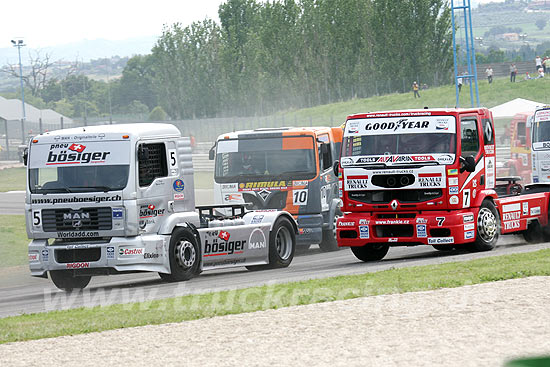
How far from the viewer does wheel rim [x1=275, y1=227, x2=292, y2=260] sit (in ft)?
58.1

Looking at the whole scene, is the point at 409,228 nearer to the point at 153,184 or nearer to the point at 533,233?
the point at 533,233

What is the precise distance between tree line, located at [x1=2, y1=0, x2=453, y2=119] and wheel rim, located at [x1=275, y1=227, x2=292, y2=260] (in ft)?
167

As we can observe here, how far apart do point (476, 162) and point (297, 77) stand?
7101 centimetres

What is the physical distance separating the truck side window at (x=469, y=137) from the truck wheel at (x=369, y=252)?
228 cm

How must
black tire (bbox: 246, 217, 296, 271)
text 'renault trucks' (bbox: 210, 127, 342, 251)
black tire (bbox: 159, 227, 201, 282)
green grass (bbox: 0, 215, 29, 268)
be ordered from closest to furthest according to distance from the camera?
1. black tire (bbox: 159, 227, 201, 282)
2. black tire (bbox: 246, 217, 296, 271)
3. text 'renault trucks' (bbox: 210, 127, 342, 251)
4. green grass (bbox: 0, 215, 29, 268)

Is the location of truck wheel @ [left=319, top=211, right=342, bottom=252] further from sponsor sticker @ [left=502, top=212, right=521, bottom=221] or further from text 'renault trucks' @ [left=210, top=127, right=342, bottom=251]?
sponsor sticker @ [left=502, top=212, right=521, bottom=221]

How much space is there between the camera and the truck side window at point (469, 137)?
16.2 m

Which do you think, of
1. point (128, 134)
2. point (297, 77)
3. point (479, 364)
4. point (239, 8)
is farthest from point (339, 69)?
point (479, 364)

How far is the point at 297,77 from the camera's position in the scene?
8681 centimetres

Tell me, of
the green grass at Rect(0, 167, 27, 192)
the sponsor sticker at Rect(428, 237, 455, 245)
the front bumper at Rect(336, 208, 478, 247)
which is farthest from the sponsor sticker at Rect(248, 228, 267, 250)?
the green grass at Rect(0, 167, 27, 192)

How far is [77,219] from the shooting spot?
1490 cm

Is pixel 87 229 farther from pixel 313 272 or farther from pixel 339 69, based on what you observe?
pixel 339 69

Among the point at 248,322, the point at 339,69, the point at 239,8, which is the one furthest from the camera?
the point at 239,8

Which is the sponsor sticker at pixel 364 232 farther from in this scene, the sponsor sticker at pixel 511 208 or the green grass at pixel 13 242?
the green grass at pixel 13 242
